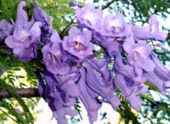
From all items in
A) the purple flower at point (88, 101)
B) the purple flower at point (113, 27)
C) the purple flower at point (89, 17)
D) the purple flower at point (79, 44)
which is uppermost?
the purple flower at point (89, 17)

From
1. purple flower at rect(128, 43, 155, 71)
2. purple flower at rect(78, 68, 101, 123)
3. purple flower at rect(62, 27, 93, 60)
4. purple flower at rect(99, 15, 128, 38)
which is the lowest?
purple flower at rect(78, 68, 101, 123)

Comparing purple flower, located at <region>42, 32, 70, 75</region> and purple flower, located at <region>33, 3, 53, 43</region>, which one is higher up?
purple flower, located at <region>33, 3, 53, 43</region>

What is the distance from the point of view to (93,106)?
1.17 feet

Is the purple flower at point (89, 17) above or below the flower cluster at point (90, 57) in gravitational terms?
above

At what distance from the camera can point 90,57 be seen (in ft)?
1.11

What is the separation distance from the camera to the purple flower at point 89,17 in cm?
33

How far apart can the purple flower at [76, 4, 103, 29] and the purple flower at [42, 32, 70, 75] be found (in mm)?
19

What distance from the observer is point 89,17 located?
1.09ft

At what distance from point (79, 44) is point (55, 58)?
0.02 m

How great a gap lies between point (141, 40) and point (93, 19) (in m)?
0.04

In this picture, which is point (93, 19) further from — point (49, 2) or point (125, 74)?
point (49, 2)

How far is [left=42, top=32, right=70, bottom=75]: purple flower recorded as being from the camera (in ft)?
1.06

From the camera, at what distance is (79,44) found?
0.32 meters

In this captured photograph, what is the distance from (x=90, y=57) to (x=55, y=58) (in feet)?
0.08
